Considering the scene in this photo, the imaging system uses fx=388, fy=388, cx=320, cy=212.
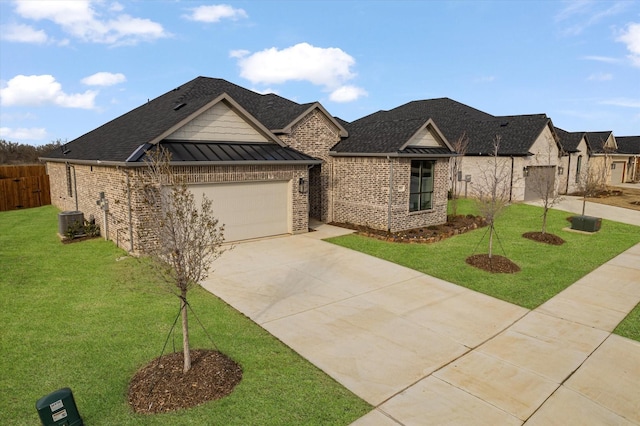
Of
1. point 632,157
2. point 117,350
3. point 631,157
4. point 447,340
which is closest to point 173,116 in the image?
point 117,350

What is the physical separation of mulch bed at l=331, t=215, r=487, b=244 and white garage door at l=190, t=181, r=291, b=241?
11.1ft

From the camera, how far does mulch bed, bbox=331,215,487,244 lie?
15.3 meters

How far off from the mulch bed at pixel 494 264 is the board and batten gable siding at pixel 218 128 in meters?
9.32

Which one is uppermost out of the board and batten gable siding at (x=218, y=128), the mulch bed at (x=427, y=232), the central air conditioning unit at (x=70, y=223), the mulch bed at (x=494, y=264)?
the board and batten gable siding at (x=218, y=128)

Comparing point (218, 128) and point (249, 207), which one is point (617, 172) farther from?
point (218, 128)

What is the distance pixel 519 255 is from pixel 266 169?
955 cm

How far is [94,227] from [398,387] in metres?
13.6

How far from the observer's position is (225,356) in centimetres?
632

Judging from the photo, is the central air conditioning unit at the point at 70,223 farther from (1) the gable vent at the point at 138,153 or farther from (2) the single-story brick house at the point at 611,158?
(2) the single-story brick house at the point at 611,158

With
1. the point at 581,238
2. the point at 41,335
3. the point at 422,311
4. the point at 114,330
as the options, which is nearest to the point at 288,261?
the point at 422,311

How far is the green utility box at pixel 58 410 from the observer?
14.2 ft

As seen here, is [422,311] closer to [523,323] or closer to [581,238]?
[523,323]

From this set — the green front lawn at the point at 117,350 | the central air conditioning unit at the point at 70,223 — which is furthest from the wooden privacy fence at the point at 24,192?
the green front lawn at the point at 117,350

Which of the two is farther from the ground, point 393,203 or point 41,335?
point 393,203
